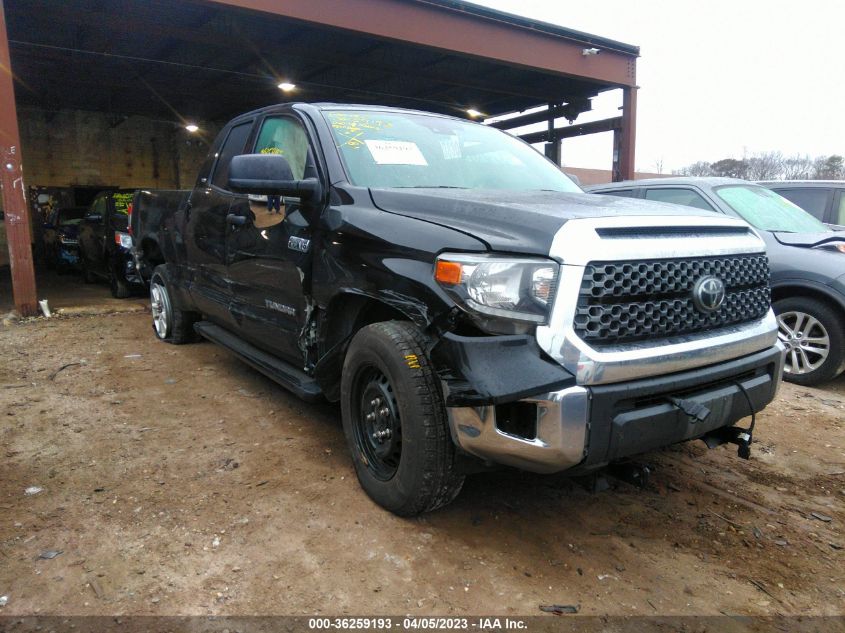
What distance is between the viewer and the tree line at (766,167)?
112 ft

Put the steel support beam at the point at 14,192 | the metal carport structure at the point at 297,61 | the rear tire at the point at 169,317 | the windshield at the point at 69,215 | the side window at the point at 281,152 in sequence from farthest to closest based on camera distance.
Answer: the windshield at the point at 69,215 < the metal carport structure at the point at 297,61 < the steel support beam at the point at 14,192 < the rear tire at the point at 169,317 < the side window at the point at 281,152

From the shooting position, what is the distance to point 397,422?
2.62m

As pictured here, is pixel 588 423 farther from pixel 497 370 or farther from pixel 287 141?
pixel 287 141

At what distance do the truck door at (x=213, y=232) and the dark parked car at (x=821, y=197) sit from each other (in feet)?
19.6

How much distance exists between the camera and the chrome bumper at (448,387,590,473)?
2057 millimetres

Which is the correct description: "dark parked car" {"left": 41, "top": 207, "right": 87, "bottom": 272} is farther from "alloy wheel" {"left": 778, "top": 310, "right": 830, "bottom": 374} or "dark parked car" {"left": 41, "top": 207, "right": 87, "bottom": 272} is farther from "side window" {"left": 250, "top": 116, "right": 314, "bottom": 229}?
"alloy wheel" {"left": 778, "top": 310, "right": 830, "bottom": 374}

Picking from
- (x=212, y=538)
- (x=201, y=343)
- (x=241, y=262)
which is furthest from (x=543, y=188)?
(x=201, y=343)

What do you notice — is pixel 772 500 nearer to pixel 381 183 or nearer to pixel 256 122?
pixel 381 183

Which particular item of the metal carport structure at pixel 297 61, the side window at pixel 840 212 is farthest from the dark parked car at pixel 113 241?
the side window at pixel 840 212

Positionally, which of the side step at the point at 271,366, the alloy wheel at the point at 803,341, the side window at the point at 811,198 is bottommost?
the alloy wheel at the point at 803,341

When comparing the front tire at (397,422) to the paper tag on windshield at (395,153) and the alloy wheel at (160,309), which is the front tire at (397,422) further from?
the alloy wheel at (160,309)

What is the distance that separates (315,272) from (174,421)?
1.67 m

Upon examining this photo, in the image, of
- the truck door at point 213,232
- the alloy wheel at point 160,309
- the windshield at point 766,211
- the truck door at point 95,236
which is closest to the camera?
the truck door at point 213,232

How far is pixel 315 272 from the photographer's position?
10.3 ft
